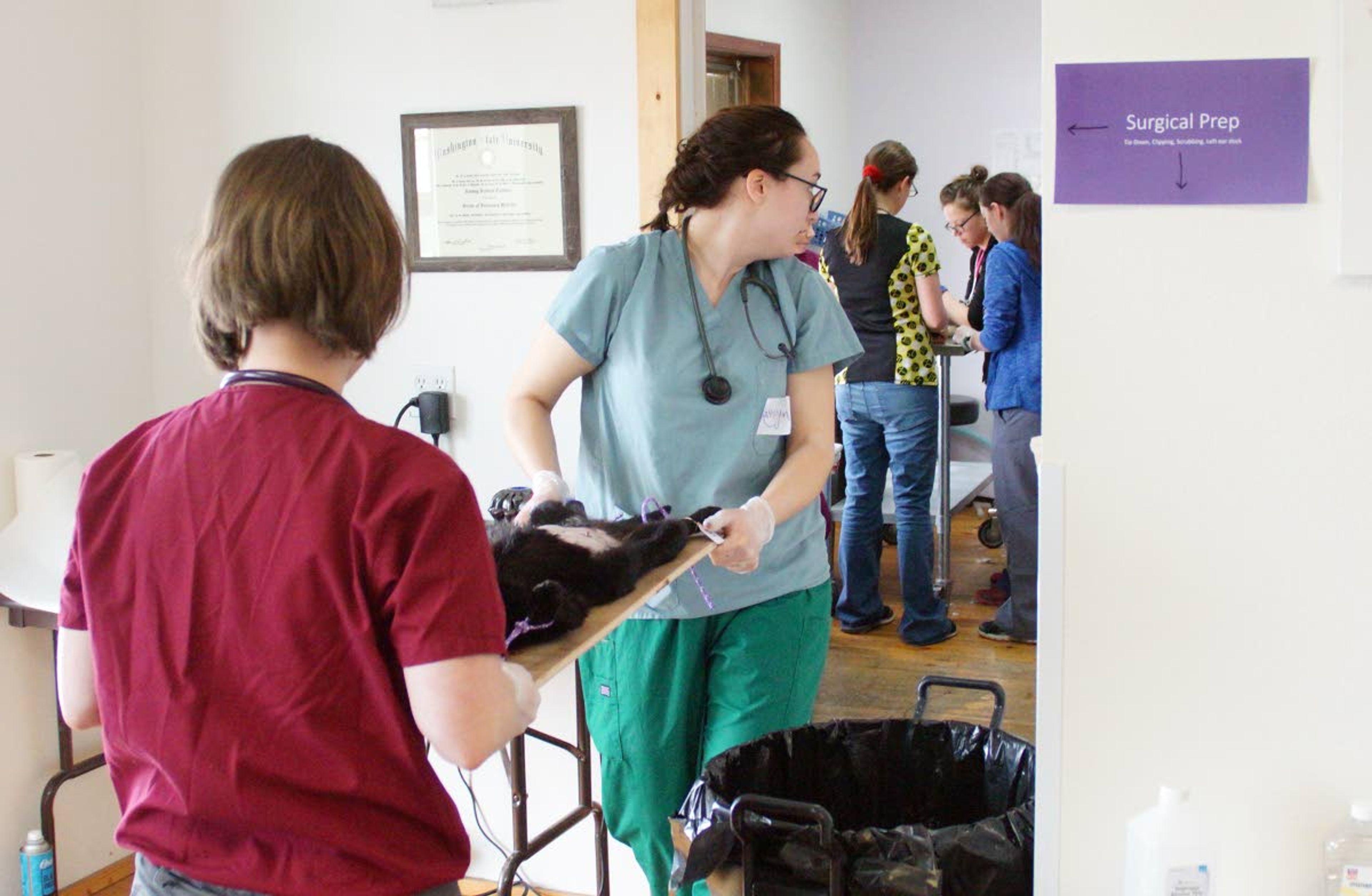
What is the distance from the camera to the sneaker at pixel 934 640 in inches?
174

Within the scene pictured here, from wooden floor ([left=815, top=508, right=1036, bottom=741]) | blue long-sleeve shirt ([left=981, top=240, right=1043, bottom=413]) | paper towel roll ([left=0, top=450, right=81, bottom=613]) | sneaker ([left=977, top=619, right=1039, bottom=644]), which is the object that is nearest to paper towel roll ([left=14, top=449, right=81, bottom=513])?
paper towel roll ([left=0, top=450, right=81, bottom=613])

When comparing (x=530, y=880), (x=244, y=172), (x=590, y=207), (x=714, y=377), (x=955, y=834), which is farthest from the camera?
(x=530, y=880)

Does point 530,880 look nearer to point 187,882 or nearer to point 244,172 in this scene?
point 187,882

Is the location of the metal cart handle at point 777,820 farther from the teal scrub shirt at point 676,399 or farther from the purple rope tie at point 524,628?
the teal scrub shirt at point 676,399

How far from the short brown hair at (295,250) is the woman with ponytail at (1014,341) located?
3049 millimetres

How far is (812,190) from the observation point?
6.68 feet

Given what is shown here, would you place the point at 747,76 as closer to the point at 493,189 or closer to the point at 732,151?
the point at 493,189

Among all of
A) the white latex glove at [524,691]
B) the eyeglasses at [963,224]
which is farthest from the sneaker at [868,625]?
the white latex glove at [524,691]

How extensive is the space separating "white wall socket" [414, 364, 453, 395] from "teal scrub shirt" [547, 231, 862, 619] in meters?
0.85

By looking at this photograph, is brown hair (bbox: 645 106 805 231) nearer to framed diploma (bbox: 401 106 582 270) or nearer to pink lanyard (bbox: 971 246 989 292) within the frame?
framed diploma (bbox: 401 106 582 270)

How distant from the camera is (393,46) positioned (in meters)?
2.79

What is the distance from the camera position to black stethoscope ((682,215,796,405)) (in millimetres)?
1980

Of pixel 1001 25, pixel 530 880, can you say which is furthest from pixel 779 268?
pixel 1001 25

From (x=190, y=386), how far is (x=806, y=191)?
5.43 feet
